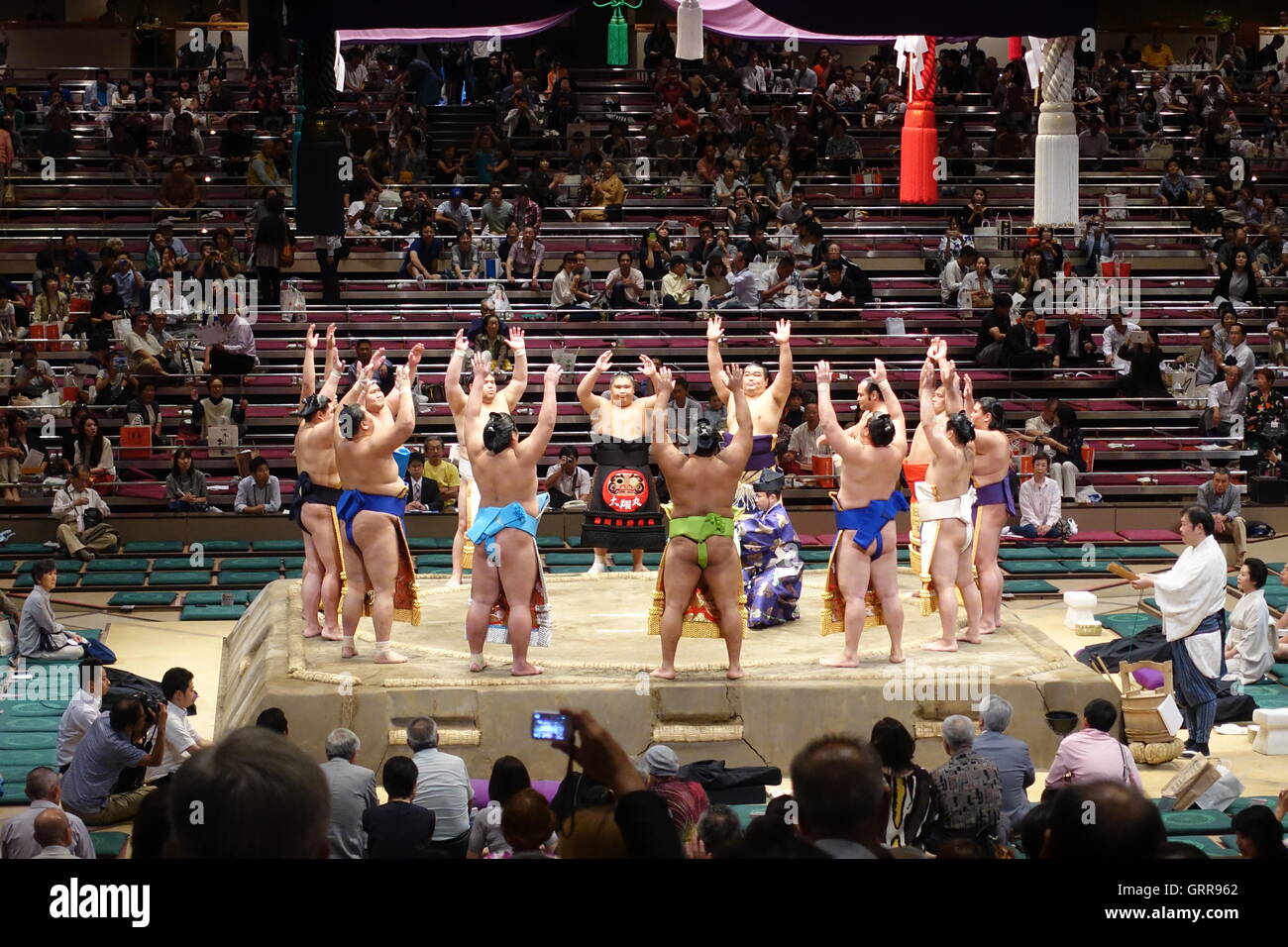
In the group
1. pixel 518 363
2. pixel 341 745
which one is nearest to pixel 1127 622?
pixel 518 363

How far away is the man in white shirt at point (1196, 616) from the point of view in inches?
243

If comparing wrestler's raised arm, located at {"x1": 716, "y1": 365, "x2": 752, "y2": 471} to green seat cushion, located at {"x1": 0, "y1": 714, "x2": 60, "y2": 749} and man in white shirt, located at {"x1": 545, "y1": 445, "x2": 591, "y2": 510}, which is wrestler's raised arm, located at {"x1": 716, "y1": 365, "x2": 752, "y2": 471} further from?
man in white shirt, located at {"x1": 545, "y1": 445, "x2": 591, "y2": 510}

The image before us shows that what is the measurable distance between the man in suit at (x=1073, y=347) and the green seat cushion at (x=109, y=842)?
7937mm

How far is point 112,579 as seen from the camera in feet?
29.7

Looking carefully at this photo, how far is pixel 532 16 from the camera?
3488 millimetres

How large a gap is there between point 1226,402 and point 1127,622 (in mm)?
3520

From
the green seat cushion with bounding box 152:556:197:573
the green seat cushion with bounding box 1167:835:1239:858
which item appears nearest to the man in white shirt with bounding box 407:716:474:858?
the green seat cushion with bounding box 1167:835:1239:858

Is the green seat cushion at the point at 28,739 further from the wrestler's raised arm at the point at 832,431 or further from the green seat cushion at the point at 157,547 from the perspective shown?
the green seat cushion at the point at 157,547

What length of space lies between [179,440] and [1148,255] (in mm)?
7516

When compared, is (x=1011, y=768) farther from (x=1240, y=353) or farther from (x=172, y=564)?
(x=1240, y=353)

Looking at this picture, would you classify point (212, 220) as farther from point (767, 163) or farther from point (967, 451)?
point (967, 451)

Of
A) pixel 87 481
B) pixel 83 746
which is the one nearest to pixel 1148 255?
pixel 87 481

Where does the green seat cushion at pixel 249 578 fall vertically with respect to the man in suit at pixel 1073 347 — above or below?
below

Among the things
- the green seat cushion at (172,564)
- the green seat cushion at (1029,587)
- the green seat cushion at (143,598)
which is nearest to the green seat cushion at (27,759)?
the green seat cushion at (143,598)
